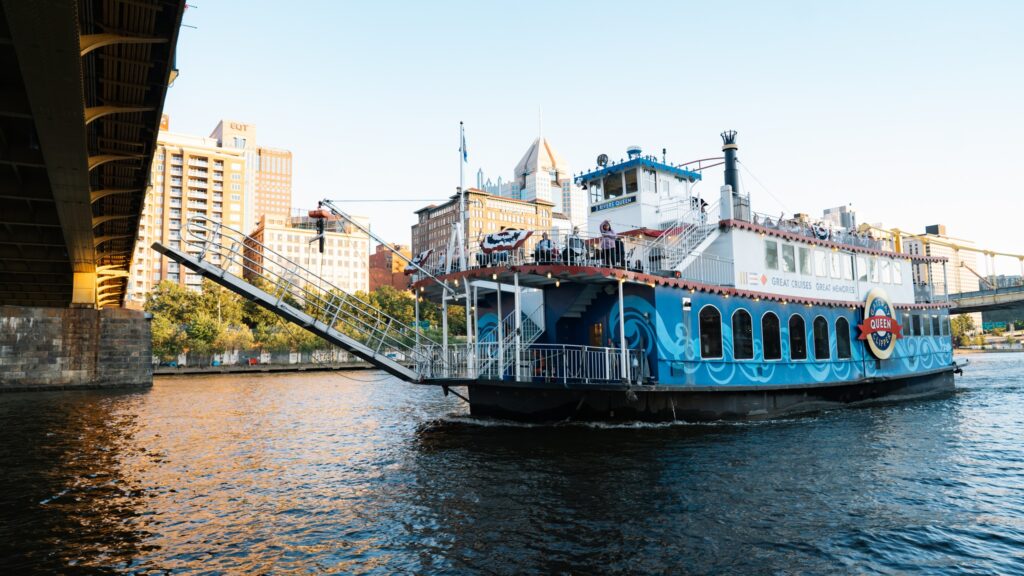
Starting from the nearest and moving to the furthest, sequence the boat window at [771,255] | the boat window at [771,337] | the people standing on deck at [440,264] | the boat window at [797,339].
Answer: the people standing on deck at [440,264] < the boat window at [771,337] < the boat window at [797,339] < the boat window at [771,255]

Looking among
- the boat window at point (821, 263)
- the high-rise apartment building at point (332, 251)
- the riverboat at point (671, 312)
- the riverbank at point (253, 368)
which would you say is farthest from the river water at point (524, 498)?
the high-rise apartment building at point (332, 251)

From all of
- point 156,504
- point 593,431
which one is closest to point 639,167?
point 593,431

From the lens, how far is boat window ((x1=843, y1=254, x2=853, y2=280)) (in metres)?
25.9

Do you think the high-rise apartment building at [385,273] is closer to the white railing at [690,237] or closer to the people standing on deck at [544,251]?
the white railing at [690,237]

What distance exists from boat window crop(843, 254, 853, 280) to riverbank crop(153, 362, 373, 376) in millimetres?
53368

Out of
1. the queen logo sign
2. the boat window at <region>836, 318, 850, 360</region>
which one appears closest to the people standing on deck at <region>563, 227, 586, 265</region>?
the boat window at <region>836, 318, 850, 360</region>

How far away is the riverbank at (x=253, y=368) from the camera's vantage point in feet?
208

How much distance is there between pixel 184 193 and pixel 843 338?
146 metres

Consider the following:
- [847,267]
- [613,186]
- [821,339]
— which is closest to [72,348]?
[613,186]

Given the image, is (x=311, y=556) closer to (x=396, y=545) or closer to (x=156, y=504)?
(x=396, y=545)

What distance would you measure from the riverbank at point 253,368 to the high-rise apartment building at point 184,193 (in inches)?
3138

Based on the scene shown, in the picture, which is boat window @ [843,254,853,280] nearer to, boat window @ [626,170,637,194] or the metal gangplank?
boat window @ [626,170,637,194]

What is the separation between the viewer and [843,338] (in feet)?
80.6

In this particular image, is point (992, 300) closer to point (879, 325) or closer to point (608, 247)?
point (879, 325)
